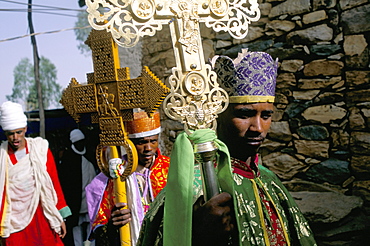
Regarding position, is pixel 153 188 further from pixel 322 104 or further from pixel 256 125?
pixel 322 104

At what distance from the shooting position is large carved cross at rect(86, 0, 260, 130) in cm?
176

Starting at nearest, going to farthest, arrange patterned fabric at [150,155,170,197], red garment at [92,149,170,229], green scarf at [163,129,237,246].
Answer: green scarf at [163,129,237,246] → red garment at [92,149,170,229] → patterned fabric at [150,155,170,197]

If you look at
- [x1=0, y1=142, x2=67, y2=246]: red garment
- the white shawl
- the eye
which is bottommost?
[x1=0, y1=142, x2=67, y2=246]: red garment

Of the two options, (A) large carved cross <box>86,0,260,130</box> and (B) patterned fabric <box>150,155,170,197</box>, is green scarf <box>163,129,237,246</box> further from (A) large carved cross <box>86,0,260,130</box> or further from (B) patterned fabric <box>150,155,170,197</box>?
(B) patterned fabric <box>150,155,170,197</box>

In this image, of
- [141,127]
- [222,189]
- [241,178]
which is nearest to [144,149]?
[141,127]

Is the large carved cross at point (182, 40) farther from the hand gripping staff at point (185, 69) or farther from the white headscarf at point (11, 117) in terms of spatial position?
the white headscarf at point (11, 117)

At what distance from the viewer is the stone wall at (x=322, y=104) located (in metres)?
4.38

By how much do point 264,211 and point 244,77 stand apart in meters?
0.77

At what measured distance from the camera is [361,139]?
173 inches

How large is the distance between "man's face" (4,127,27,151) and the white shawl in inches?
4.1

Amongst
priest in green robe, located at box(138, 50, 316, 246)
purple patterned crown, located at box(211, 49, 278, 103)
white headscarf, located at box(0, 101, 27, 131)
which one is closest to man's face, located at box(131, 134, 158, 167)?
priest in green robe, located at box(138, 50, 316, 246)

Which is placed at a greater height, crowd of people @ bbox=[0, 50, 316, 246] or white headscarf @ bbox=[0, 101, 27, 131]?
white headscarf @ bbox=[0, 101, 27, 131]

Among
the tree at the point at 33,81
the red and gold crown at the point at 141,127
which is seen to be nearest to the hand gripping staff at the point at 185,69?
the red and gold crown at the point at 141,127

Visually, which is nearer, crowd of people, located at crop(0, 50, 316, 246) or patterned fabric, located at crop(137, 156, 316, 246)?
crowd of people, located at crop(0, 50, 316, 246)
